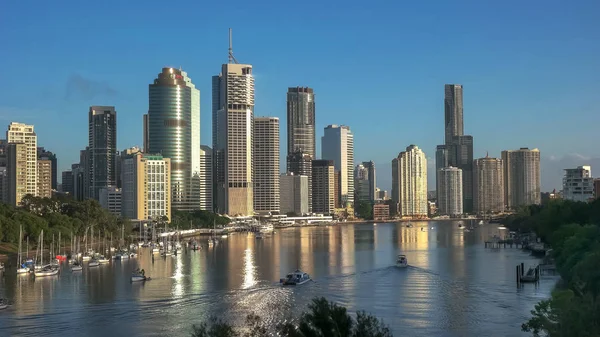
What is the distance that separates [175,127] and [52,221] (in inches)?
3450

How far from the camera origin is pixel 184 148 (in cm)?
18012

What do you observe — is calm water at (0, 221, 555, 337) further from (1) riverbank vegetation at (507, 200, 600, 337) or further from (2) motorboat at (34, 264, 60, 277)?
(1) riverbank vegetation at (507, 200, 600, 337)

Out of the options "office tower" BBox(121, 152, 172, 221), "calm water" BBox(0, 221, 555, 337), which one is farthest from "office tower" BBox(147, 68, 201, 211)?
"calm water" BBox(0, 221, 555, 337)

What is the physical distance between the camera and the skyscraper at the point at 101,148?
194 metres

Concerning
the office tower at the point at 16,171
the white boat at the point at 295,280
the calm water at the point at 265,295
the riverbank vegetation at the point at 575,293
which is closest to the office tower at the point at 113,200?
the office tower at the point at 16,171

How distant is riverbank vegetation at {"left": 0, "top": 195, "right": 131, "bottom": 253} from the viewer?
252ft

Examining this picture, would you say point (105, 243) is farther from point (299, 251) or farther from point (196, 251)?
point (299, 251)

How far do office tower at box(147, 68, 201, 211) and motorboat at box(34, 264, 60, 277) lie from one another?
109515mm

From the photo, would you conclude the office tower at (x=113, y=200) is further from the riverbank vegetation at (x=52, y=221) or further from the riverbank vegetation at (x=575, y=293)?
the riverbank vegetation at (x=575, y=293)

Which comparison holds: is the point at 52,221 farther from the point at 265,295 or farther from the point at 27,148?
the point at 27,148

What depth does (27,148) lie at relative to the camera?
522 ft

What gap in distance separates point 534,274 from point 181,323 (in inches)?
1090

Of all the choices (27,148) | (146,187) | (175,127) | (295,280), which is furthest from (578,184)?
(27,148)

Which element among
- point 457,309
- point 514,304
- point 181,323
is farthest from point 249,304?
point 514,304
